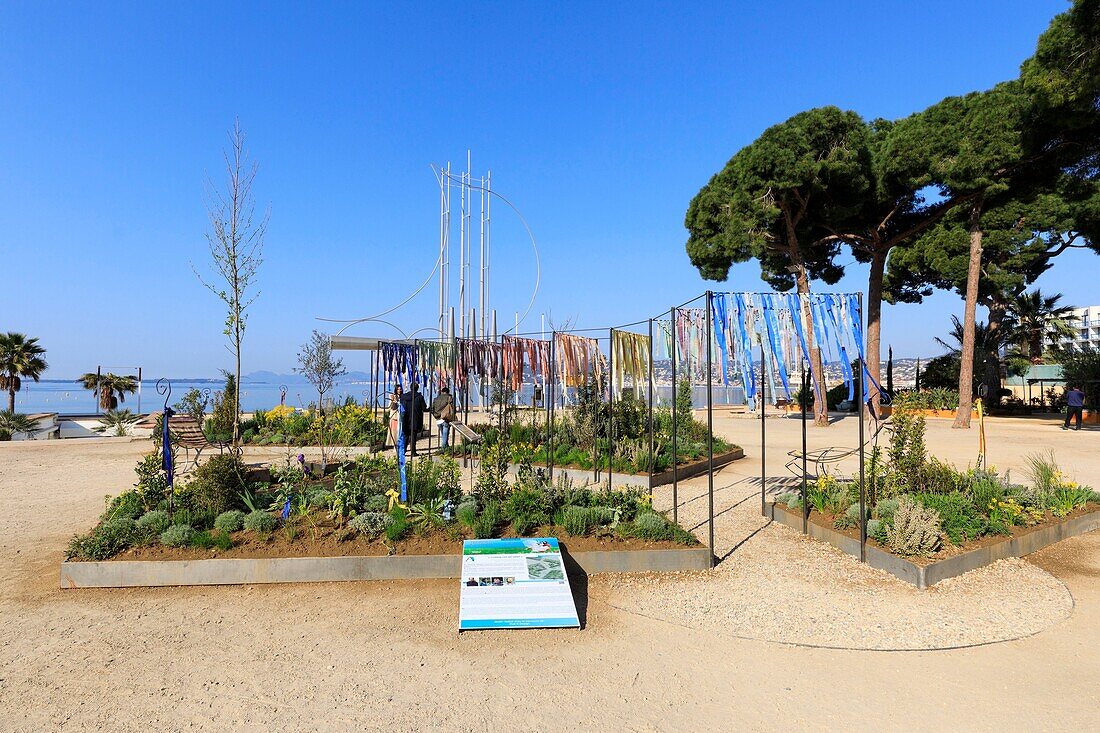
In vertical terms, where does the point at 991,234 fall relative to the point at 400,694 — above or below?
above

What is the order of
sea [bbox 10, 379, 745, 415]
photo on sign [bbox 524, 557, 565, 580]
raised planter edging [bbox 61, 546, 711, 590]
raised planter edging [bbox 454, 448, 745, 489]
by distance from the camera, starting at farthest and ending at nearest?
1. sea [bbox 10, 379, 745, 415]
2. raised planter edging [bbox 454, 448, 745, 489]
3. raised planter edging [bbox 61, 546, 711, 590]
4. photo on sign [bbox 524, 557, 565, 580]

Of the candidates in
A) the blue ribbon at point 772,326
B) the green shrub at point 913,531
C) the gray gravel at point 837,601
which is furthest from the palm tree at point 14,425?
the green shrub at point 913,531

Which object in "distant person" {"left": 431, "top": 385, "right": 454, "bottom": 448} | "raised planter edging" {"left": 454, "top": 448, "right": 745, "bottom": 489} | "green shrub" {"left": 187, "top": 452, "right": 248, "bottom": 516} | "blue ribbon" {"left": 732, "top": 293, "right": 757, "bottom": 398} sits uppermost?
"blue ribbon" {"left": 732, "top": 293, "right": 757, "bottom": 398}

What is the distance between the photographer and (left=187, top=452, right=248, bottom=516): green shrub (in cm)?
664

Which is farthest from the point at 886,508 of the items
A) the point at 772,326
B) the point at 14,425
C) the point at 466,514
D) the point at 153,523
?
the point at 14,425

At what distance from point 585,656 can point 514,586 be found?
91 centimetres

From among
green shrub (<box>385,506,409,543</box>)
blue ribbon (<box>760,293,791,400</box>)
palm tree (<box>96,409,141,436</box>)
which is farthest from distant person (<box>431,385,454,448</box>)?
palm tree (<box>96,409,141,436</box>)

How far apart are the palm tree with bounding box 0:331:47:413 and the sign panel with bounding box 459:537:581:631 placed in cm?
3138

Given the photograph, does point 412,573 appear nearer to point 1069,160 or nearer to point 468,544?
point 468,544

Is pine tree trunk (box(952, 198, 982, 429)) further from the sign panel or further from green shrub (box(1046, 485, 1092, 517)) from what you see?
the sign panel

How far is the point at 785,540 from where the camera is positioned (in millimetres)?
7082

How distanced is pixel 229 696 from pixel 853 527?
6.20 m

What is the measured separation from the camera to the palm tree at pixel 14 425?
738 inches

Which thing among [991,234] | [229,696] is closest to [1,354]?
[229,696]
